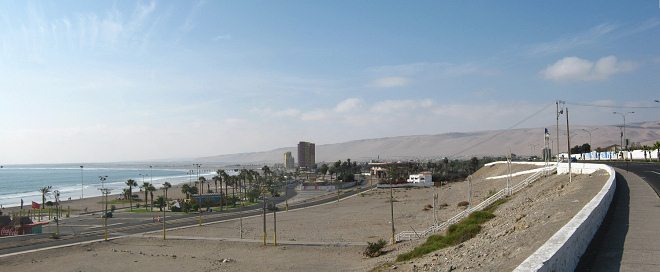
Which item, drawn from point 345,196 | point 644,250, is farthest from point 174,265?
point 345,196

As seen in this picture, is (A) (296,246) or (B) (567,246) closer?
(B) (567,246)

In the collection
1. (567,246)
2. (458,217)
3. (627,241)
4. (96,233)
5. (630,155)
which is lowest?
(96,233)

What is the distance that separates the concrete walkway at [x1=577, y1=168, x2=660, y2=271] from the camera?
10125 mm

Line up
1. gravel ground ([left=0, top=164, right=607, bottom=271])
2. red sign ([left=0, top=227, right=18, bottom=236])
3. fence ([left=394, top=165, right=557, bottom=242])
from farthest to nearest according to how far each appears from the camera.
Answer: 1. red sign ([left=0, top=227, right=18, bottom=236])
2. fence ([left=394, top=165, right=557, bottom=242])
3. gravel ground ([left=0, top=164, right=607, bottom=271])

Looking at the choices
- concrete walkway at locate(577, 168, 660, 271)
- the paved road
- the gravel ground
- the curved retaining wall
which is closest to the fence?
the gravel ground

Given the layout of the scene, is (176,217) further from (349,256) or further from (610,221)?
(610,221)

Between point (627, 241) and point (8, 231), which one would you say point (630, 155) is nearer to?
point (627, 241)

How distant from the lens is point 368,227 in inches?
1929

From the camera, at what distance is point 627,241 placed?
40.6ft

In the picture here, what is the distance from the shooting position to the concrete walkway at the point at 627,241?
10.1 meters

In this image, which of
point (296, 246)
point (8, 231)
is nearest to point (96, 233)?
point (8, 231)

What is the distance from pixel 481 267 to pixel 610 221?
6.03 m

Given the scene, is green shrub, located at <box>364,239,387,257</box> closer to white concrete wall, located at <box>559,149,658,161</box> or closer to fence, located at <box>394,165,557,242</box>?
fence, located at <box>394,165,557,242</box>

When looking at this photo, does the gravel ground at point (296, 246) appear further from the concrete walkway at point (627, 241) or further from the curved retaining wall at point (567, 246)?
the curved retaining wall at point (567, 246)
